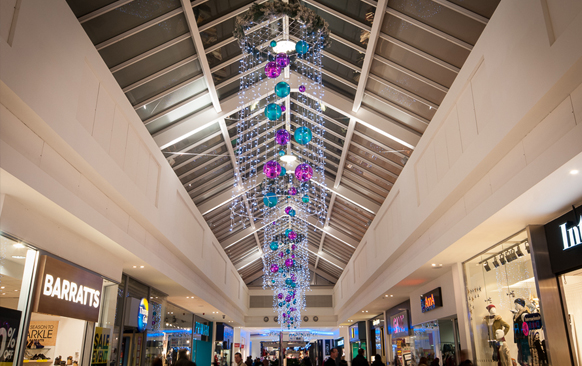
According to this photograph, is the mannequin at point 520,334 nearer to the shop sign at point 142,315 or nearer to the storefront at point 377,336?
the shop sign at point 142,315

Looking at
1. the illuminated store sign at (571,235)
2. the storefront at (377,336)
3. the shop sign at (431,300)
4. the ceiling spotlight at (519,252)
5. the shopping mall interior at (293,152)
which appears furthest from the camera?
the storefront at (377,336)

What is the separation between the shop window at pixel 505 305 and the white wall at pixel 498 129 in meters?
0.41

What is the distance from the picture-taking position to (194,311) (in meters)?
17.3

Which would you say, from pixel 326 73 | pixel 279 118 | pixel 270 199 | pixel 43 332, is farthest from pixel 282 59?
pixel 279 118

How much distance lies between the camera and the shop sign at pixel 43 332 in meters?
5.73

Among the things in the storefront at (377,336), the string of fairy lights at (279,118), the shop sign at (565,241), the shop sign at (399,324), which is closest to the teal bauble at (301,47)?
the string of fairy lights at (279,118)

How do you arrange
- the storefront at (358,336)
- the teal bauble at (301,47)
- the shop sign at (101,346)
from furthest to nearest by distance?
the storefront at (358,336) < the shop sign at (101,346) < the teal bauble at (301,47)

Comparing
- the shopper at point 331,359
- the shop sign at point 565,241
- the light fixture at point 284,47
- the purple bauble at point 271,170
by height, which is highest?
the light fixture at point 284,47

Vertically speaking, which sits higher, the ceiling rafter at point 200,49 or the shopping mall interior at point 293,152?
the ceiling rafter at point 200,49

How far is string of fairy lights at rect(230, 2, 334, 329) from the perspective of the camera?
556cm

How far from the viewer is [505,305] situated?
725 centimetres

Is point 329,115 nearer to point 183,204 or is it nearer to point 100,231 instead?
point 183,204

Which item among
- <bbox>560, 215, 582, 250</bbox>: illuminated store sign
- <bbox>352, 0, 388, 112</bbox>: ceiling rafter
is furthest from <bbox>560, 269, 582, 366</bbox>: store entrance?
<bbox>352, 0, 388, 112</bbox>: ceiling rafter

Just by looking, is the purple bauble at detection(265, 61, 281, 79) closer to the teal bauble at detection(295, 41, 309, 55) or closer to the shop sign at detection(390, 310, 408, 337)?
the teal bauble at detection(295, 41, 309, 55)
